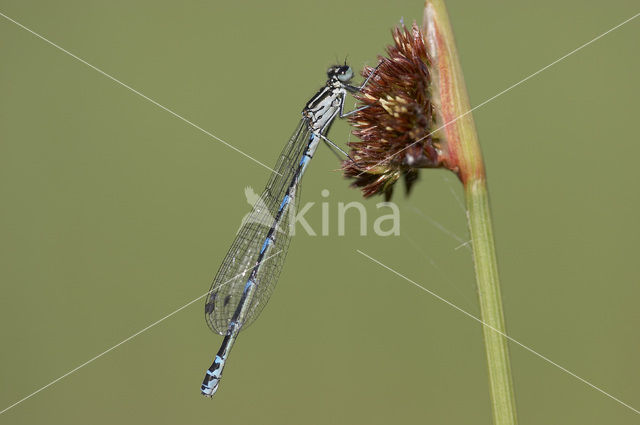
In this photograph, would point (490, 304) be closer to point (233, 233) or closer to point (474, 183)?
point (474, 183)

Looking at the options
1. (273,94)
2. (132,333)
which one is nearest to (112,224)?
(132,333)

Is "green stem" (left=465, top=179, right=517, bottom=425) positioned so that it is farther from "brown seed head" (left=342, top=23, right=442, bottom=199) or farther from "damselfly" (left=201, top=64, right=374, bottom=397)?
"damselfly" (left=201, top=64, right=374, bottom=397)

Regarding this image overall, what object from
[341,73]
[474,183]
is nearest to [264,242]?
[341,73]

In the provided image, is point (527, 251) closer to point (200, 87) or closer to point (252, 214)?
point (252, 214)

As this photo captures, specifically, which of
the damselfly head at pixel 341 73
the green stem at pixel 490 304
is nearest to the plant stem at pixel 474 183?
the green stem at pixel 490 304

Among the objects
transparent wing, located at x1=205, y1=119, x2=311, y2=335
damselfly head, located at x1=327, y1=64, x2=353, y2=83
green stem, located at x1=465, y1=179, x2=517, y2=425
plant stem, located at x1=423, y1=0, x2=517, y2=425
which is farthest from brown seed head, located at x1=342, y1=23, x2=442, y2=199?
transparent wing, located at x1=205, y1=119, x2=311, y2=335
